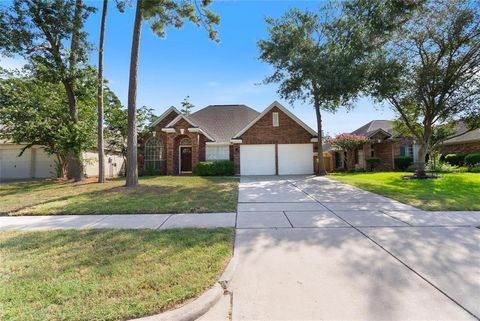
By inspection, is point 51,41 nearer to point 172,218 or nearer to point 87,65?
point 87,65

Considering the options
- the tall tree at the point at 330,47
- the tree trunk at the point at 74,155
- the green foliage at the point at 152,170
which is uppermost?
the tall tree at the point at 330,47

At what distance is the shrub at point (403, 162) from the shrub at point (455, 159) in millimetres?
3523

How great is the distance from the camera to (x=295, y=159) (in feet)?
63.2

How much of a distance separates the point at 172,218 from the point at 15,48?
40.4 feet

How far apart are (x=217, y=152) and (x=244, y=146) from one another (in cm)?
250

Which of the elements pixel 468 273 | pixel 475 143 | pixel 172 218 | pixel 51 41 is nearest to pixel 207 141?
pixel 51 41

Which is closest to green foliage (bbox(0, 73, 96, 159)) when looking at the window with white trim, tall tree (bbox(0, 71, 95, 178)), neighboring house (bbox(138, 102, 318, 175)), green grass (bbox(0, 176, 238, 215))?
tall tree (bbox(0, 71, 95, 178))

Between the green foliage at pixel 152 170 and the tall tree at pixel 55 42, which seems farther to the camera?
the green foliage at pixel 152 170

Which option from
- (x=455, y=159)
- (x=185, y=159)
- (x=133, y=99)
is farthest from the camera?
(x=455, y=159)

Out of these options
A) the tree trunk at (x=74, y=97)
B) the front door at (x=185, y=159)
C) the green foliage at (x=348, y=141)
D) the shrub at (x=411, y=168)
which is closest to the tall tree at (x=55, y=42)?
the tree trunk at (x=74, y=97)

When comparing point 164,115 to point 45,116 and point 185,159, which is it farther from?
point 45,116

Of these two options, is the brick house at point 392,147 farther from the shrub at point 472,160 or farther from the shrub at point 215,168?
the shrub at point 215,168

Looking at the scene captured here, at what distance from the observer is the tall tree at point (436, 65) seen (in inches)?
499

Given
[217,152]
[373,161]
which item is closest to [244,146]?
[217,152]
